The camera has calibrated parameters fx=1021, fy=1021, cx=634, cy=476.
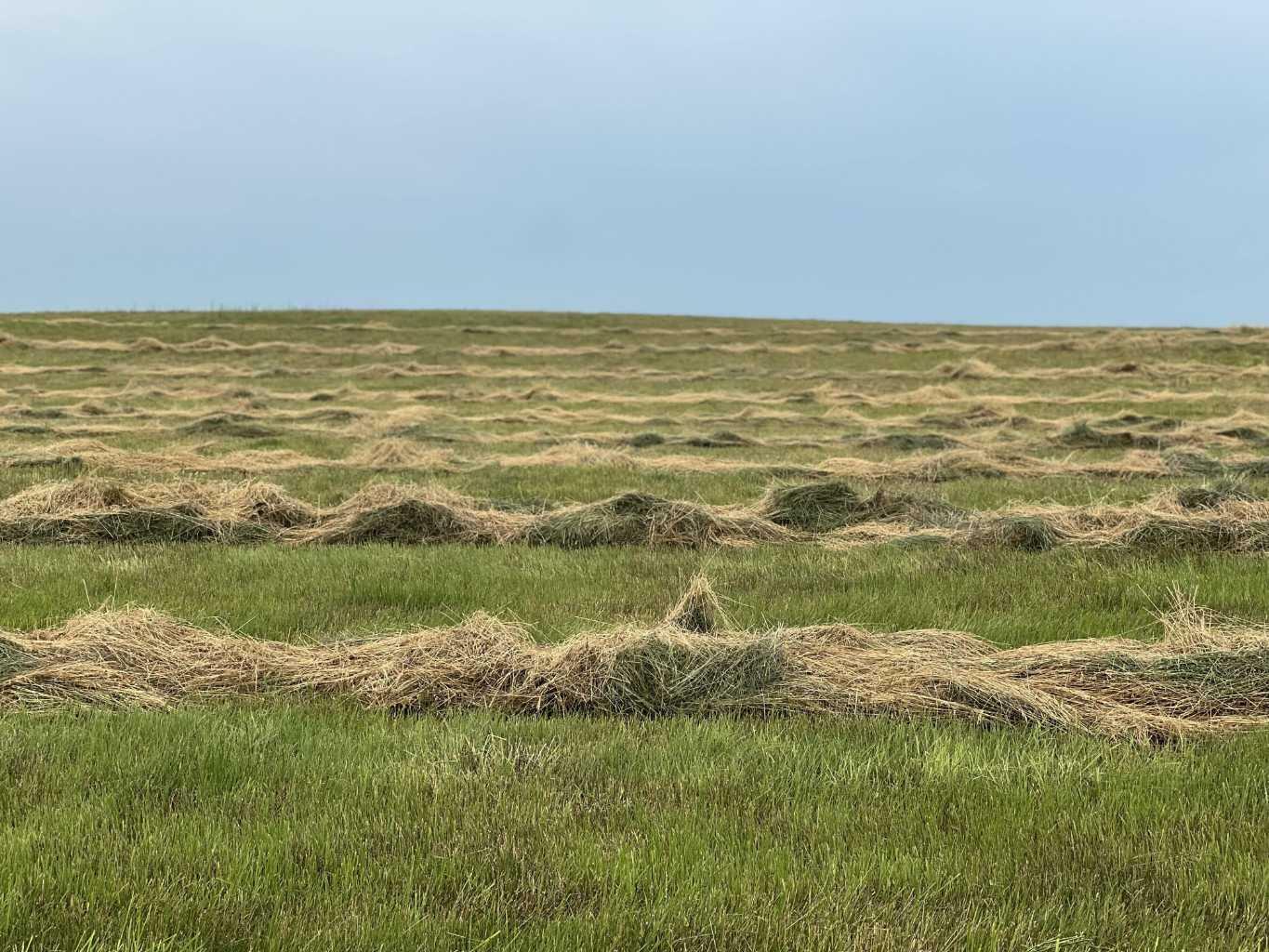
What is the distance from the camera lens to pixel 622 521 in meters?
9.04

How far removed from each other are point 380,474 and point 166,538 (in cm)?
414

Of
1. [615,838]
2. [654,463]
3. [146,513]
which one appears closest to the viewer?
[615,838]

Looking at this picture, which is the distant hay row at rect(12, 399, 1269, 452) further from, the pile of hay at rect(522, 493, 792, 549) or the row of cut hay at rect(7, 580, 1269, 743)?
the row of cut hay at rect(7, 580, 1269, 743)

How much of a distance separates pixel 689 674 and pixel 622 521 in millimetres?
4097

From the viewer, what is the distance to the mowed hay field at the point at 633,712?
294 centimetres

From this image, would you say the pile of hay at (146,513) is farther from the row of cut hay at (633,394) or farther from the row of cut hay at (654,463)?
the row of cut hay at (633,394)

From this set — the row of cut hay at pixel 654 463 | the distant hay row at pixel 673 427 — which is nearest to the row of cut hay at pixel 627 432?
the distant hay row at pixel 673 427

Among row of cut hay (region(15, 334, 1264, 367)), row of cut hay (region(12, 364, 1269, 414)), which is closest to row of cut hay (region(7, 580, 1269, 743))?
row of cut hay (region(12, 364, 1269, 414))

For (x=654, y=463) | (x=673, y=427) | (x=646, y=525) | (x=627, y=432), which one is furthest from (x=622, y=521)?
(x=673, y=427)

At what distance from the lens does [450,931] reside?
2.78 metres

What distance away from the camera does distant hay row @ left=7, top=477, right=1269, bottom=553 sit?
847 centimetres

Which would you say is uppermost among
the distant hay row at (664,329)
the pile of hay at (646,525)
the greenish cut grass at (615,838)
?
the distant hay row at (664,329)

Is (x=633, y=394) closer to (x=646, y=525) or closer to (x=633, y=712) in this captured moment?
(x=646, y=525)

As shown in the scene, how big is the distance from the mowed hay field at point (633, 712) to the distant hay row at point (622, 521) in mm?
41
